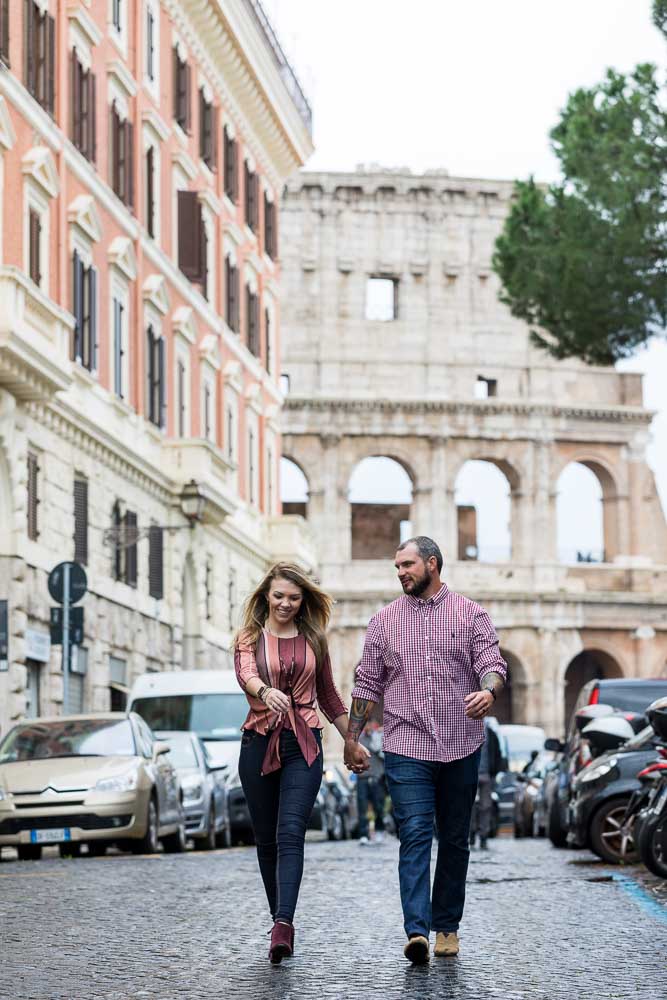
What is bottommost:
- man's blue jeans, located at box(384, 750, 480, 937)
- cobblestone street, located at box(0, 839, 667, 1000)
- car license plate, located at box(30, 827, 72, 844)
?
cobblestone street, located at box(0, 839, 667, 1000)

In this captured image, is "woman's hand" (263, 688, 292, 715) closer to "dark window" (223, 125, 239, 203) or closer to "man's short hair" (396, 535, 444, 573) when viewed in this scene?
"man's short hair" (396, 535, 444, 573)

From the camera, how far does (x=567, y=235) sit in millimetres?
29141

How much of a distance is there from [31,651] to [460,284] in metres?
37.4

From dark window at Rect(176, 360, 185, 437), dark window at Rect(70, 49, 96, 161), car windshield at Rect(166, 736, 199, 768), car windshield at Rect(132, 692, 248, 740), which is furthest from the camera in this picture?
dark window at Rect(176, 360, 185, 437)

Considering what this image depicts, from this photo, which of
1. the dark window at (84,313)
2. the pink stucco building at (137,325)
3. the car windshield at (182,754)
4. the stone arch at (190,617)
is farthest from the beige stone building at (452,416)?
the car windshield at (182,754)

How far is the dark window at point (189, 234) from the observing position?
39219 mm

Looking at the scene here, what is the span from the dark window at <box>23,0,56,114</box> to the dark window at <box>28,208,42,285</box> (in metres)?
1.59

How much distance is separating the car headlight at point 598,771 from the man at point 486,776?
161 inches

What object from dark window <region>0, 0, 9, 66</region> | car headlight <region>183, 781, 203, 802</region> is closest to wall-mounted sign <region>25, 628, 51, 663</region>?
car headlight <region>183, 781, 203, 802</region>

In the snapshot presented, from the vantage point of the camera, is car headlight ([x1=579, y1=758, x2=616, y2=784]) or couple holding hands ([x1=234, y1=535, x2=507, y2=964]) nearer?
couple holding hands ([x1=234, y1=535, x2=507, y2=964])

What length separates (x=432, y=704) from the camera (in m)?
9.72

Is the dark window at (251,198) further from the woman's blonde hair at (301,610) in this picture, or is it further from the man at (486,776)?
the woman's blonde hair at (301,610)

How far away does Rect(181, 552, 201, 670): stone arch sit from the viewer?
39.7 metres

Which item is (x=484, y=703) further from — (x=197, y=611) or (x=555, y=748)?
(x=197, y=611)
